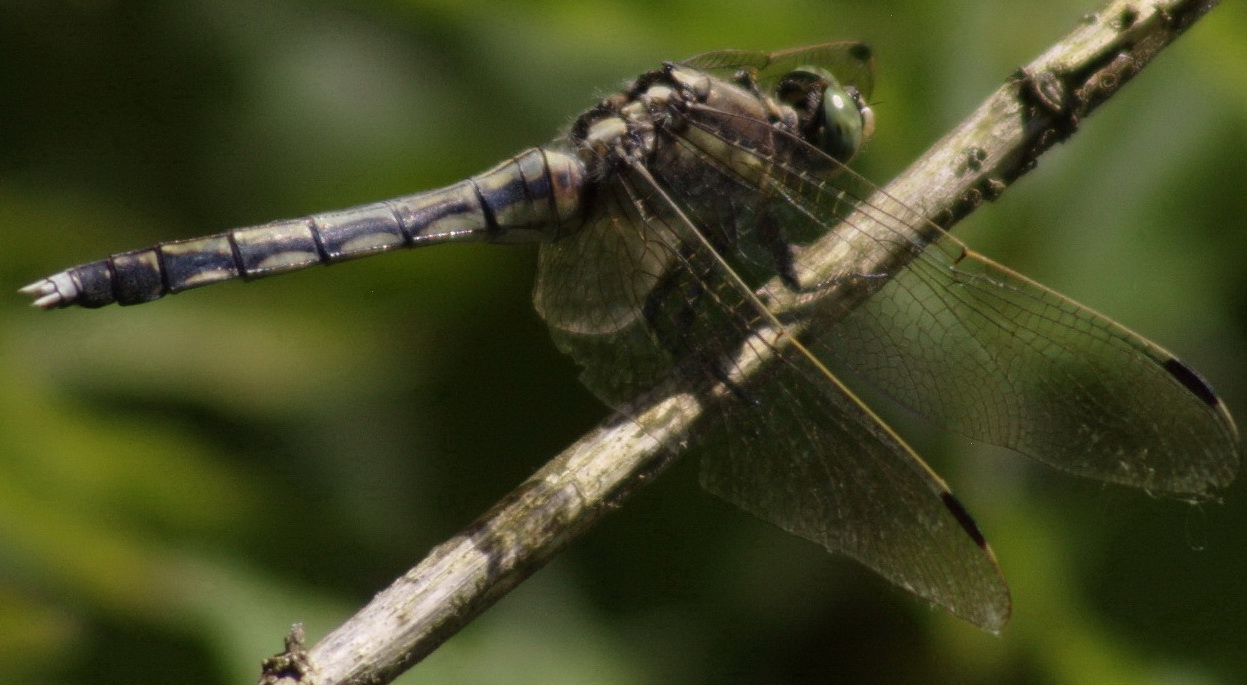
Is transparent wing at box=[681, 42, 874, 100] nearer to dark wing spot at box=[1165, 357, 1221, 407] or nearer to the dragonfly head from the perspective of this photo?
the dragonfly head

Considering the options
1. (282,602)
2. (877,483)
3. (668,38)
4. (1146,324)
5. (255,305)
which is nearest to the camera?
(877,483)

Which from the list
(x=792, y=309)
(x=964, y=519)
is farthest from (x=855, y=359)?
(x=964, y=519)

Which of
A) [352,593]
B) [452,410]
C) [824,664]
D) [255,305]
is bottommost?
[824,664]

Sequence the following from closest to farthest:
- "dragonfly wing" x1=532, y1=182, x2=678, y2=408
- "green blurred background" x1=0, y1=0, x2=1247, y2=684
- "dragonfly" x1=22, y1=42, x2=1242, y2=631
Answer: "dragonfly" x1=22, y1=42, x2=1242, y2=631 < "dragonfly wing" x1=532, y1=182, x2=678, y2=408 < "green blurred background" x1=0, y1=0, x2=1247, y2=684

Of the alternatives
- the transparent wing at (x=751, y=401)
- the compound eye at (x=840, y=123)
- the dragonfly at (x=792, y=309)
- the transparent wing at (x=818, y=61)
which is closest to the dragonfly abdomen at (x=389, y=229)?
the dragonfly at (x=792, y=309)

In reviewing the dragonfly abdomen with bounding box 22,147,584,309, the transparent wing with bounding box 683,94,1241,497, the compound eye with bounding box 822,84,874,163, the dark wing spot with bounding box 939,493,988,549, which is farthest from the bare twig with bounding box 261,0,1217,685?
the dragonfly abdomen with bounding box 22,147,584,309

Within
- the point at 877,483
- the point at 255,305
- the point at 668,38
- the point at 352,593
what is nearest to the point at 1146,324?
the point at 877,483

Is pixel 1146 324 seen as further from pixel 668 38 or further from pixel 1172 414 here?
pixel 668 38
